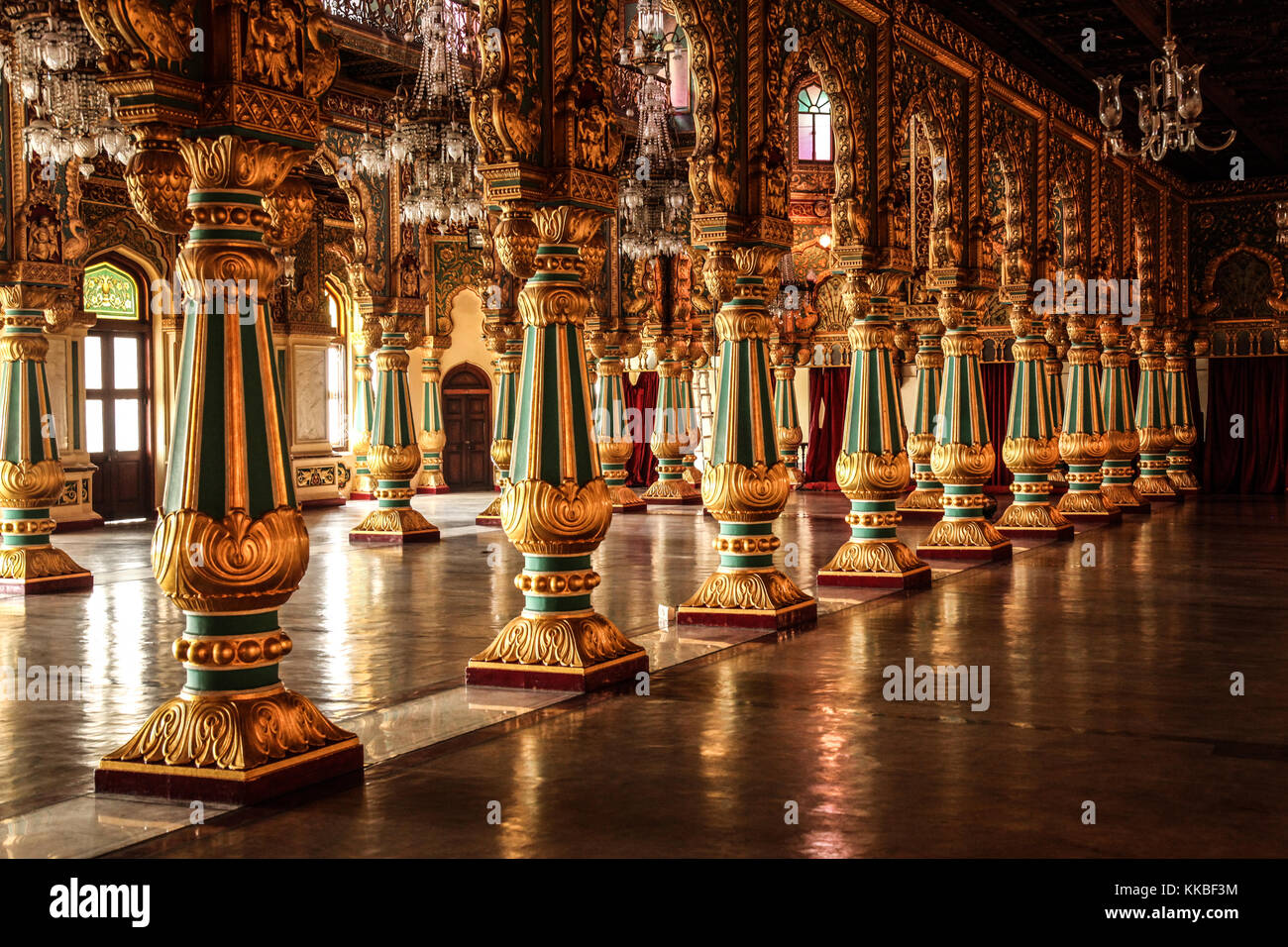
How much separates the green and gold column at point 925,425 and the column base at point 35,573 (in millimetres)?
7279

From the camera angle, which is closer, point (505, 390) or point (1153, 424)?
point (505, 390)

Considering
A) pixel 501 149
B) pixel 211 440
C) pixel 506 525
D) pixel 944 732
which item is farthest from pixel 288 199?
pixel 944 732

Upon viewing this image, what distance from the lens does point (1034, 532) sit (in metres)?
13.9

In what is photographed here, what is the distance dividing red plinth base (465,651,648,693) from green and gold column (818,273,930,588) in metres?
3.83

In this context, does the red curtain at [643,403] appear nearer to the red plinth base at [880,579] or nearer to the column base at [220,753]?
the red plinth base at [880,579]

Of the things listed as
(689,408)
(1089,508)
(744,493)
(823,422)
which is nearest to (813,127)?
(823,422)

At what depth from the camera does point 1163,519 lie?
1681 cm

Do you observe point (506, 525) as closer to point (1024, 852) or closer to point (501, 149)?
point (501, 149)

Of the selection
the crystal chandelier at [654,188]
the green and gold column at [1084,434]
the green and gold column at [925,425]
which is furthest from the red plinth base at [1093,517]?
the crystal chandelier at [654,188]

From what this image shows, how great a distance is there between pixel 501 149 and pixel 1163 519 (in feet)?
→ 41.9

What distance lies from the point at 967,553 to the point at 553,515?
6.34 m

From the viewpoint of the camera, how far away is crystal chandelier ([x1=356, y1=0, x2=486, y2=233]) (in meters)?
12.1

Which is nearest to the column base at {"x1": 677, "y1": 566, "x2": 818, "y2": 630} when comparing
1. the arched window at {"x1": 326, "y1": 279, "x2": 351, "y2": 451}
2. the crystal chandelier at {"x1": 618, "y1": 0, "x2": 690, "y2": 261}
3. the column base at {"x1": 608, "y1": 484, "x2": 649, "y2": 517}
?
the crystal chandelier at {"x1": 618, "y1": 0, "x2": 690, "y2": 261}

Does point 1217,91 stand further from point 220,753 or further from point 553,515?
point 220,753
